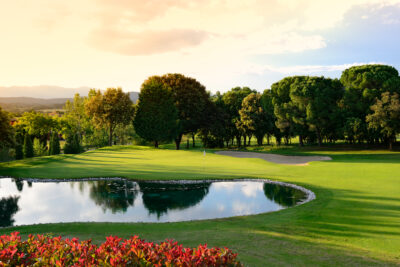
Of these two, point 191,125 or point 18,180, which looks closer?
point 18,180

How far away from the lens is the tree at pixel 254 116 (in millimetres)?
58594

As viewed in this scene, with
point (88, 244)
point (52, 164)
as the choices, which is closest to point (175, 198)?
point (88, 244)

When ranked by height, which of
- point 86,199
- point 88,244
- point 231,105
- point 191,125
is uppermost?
point 231,105

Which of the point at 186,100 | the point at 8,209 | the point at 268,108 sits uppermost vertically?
the point at 186,100

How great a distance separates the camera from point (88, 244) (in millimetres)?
5648

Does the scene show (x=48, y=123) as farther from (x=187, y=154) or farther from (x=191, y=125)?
(x=187, y=154)

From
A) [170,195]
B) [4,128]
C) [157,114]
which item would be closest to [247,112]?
[157,114]

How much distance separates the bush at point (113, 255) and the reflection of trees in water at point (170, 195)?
11.2 meters

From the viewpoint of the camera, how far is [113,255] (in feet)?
16.3

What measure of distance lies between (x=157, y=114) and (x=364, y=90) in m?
34.6

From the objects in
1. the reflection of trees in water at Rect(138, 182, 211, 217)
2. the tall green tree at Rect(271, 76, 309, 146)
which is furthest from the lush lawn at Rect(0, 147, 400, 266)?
the tall green tree at Rect(271, 76, 309, 146)

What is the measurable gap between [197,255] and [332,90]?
162ft

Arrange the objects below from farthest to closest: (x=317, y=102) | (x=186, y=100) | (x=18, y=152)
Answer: (x=186, y=100), (x=317, y=102), (x=18, y=152)

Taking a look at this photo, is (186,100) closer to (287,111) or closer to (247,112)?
(247,112)
